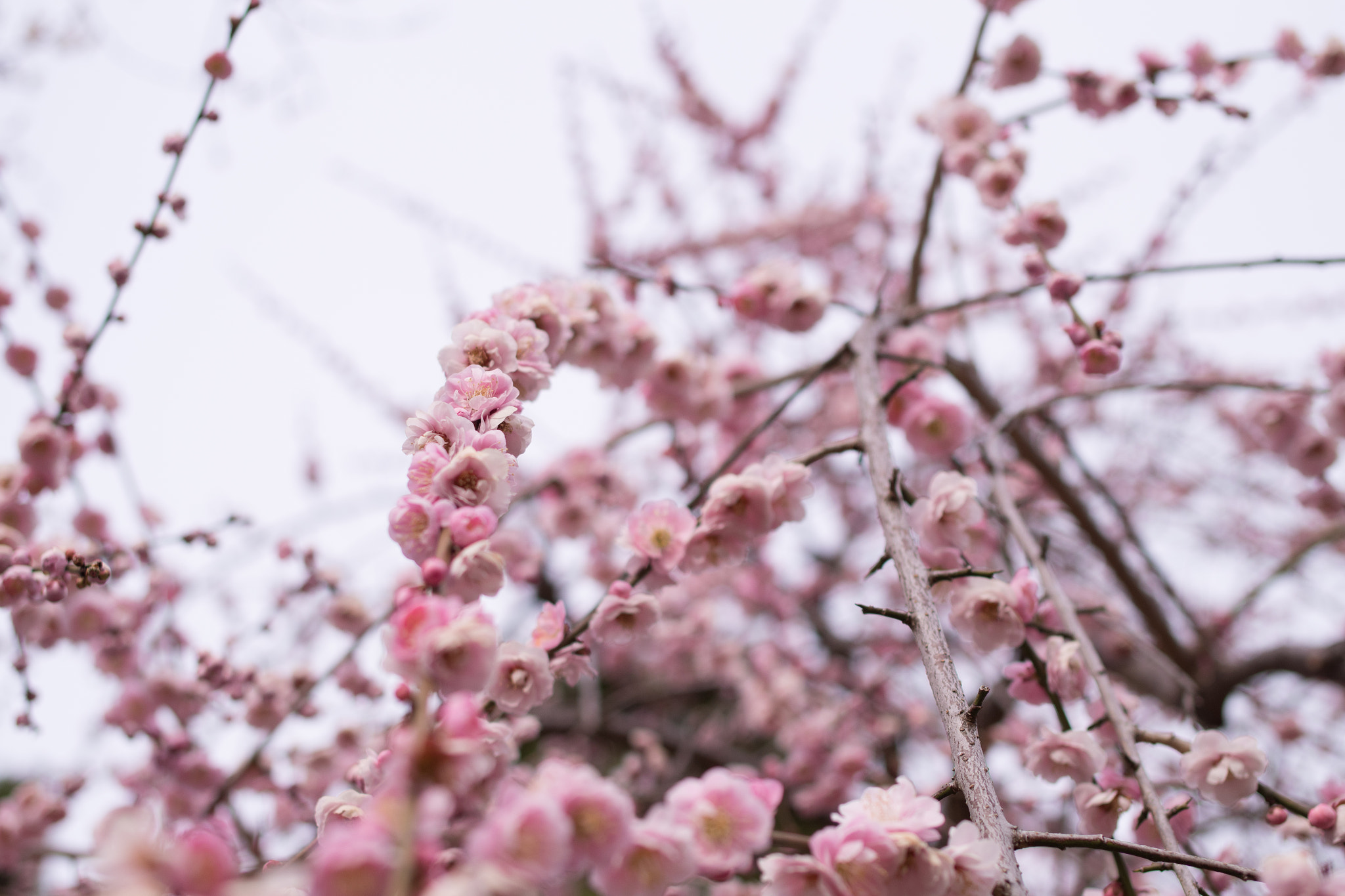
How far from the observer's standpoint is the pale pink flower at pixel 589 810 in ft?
2.23

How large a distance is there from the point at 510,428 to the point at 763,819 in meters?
0.66

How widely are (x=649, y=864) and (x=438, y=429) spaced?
25.8 inches

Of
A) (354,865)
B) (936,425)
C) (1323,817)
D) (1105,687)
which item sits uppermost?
(936,425)

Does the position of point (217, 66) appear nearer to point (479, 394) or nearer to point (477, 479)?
point (479, 394)

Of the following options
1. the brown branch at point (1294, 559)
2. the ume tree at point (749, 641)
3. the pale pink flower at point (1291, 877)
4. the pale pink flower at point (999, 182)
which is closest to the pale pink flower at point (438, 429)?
the ume tree at point (749, 641)

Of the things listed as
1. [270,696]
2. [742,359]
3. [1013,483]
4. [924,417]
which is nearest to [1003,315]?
[1013,483]

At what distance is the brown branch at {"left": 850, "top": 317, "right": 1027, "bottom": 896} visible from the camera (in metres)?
0.89

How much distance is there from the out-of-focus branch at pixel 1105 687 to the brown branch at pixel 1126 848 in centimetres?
2

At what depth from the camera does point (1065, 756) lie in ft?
4.20

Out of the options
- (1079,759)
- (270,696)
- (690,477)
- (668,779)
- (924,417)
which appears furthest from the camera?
(668,779)

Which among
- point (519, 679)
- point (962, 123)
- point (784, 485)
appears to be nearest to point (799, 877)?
point (519, 679)

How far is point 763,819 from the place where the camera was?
2.63 ft

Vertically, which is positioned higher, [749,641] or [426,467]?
[749,641]

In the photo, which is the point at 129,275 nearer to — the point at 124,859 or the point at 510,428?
the point at 510,428
